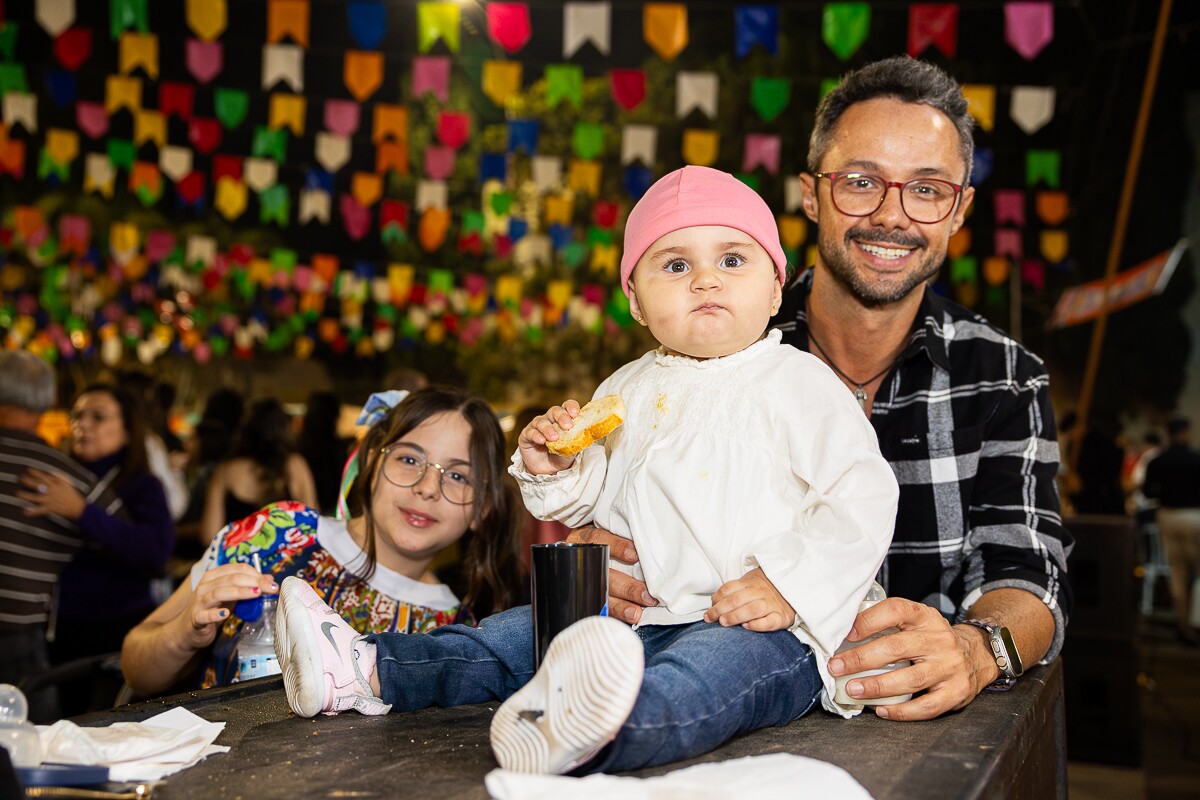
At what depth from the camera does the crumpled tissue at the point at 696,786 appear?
1333 millimetres

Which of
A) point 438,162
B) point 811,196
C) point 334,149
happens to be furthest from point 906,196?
point 438,162

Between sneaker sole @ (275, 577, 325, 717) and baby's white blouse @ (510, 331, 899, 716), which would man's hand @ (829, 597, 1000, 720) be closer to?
baby's white blouse @ (510, 331, 899, 716)

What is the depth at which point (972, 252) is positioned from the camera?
13.5 metres

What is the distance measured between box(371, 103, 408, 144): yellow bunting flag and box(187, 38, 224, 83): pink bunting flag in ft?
6.68

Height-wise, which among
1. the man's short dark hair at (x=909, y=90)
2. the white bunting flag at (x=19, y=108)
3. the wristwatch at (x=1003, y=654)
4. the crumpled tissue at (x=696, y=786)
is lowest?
the wristwatch at (x=1003, y=654)

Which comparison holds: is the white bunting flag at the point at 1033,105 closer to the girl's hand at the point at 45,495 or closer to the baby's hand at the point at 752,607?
the girl's hand at the point at 45,495

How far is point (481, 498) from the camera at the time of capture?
9.25 feet

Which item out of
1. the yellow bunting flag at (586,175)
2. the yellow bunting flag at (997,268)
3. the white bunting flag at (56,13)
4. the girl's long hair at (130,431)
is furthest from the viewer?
the yellow bunting flag at (997,268)

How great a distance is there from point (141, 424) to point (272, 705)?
3.29 m

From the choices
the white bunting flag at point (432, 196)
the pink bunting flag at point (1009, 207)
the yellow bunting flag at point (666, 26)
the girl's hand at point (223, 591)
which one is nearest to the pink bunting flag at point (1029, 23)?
the yellow bunting flag at point (666, 26)

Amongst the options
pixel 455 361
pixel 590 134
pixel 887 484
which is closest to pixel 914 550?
pixel 887 484

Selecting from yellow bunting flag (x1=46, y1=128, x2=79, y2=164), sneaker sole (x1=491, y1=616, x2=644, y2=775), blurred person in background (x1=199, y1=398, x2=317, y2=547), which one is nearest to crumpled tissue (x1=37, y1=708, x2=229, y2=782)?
sneaker sole (x1=491, y1=616, x2=644, y2=775)

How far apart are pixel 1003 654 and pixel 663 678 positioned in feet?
2.89

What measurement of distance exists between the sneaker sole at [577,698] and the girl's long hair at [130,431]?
12.3ft
